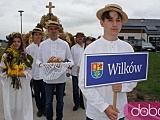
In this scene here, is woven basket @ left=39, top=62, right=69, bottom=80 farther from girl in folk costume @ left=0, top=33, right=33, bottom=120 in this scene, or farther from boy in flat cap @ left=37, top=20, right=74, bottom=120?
girl in folk costume @ left=0, top=33, right=33, bottom=120

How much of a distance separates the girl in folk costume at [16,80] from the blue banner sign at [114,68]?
291 centimetres

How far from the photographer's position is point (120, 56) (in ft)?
8.48

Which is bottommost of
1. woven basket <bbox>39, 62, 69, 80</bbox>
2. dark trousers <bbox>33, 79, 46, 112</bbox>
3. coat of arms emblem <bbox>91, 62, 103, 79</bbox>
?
dark trousers <bbox>33, 79, 46, 112</bbox>

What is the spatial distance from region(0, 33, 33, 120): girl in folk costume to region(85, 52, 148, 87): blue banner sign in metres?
2.91

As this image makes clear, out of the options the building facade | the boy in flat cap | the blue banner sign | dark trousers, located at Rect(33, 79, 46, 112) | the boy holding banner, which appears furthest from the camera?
the building facade

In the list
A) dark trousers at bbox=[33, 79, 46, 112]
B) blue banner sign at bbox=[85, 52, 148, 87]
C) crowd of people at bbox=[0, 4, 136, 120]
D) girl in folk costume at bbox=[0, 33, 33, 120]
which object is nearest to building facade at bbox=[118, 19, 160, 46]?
dark trousers at bbox=[33, 79, 46, 112]

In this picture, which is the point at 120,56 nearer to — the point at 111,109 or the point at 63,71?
the point at 111,109

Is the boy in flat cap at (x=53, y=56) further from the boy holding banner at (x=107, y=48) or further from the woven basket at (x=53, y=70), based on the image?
the boy holding banner at (x=107, y=48)

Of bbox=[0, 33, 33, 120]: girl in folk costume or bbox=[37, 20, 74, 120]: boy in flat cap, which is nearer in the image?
bbox=[0, 33, 33, 120]: girl in folk costume

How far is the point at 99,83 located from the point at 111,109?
0.37m

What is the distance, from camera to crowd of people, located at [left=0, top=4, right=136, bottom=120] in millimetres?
2803

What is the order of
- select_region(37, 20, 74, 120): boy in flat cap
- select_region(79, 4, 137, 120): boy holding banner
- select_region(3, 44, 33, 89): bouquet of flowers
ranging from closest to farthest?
select_region(79, 4, 137, 120): boy holding banner → select_region(3, 44, 33, 89): bouquet of flowers → select_region(37, 20, 74, 120): boy in flat cap

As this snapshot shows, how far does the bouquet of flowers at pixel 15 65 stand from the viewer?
5186mm

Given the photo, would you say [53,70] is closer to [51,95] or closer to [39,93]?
[51,95]
